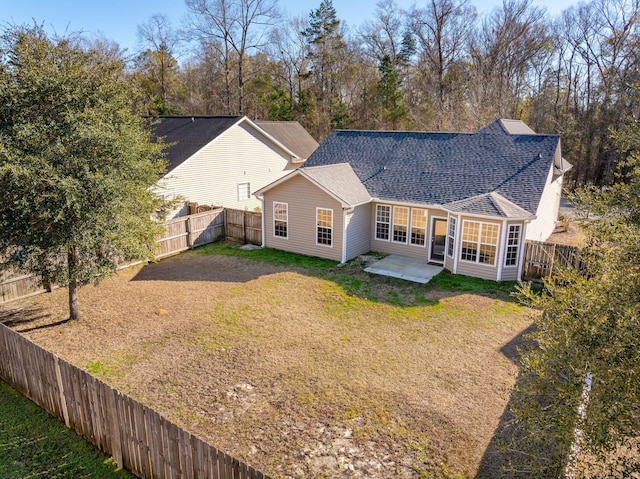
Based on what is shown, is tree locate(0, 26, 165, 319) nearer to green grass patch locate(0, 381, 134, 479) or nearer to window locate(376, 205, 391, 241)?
green grass patch locate(0, 381, 134, 479)

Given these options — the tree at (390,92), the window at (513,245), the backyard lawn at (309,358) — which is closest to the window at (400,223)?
the backyard lawn at (309,358)

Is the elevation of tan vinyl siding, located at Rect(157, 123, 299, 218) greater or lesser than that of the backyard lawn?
greater

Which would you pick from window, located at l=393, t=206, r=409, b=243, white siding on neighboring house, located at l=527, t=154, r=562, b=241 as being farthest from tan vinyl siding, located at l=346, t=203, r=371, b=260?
white siding on neighboring house, located at l=527, t=154, r=562, b=241

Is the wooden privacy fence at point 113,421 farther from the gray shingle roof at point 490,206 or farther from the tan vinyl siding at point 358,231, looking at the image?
the gray shingle roof at point 490,206

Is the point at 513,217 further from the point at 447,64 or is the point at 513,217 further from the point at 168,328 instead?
the point at 447,64

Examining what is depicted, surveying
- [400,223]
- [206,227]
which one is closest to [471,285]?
[400,223]

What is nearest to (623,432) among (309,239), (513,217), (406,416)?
(406,416)
